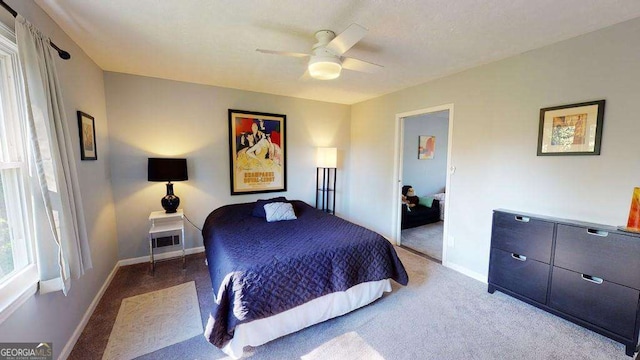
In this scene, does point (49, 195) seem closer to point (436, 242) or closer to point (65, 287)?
point (65, 287)

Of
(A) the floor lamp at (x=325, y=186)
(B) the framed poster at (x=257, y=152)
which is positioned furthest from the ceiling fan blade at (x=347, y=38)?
(A) the floor lamp at (x=325, y=186)

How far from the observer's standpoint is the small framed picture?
2109 millimetres

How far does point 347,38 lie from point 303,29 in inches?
19.0

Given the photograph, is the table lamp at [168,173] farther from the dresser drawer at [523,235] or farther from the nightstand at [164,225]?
the dresser drawer at [523,235]

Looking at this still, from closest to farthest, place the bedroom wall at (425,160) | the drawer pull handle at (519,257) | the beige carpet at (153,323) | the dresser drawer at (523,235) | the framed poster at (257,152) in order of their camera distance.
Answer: the beige carpet at (153,323), the dresser drawer at (523,235), the drawer pull handle at (519,257), the framed poster at (257,152), the bedroom wall at (425,160)

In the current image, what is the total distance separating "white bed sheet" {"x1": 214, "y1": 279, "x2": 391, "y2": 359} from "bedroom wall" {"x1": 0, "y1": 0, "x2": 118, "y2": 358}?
94 cm

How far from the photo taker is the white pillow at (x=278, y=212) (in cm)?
293

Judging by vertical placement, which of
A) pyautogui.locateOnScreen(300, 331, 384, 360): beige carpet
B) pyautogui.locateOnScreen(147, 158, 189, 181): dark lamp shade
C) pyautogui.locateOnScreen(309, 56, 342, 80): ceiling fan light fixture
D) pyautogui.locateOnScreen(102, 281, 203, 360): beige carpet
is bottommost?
pyautogui.locateOnScreen(300, 331, 384, 360): beige carpet

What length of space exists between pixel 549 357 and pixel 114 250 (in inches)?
167

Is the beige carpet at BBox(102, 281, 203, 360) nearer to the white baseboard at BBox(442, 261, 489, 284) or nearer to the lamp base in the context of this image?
the lamp base

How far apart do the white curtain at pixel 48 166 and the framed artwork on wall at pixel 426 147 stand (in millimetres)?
5659

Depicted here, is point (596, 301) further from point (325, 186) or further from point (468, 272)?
point (325, 186)

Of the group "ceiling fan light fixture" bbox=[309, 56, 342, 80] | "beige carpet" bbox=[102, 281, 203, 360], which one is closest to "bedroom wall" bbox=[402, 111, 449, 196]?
"ceiling fan light fixture" bbox=[309, 56, 342, 80]

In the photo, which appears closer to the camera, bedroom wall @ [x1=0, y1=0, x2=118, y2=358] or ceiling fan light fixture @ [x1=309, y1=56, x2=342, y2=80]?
bedroom wall @ [x1=0, y1=0, x2=118, y2=358]
